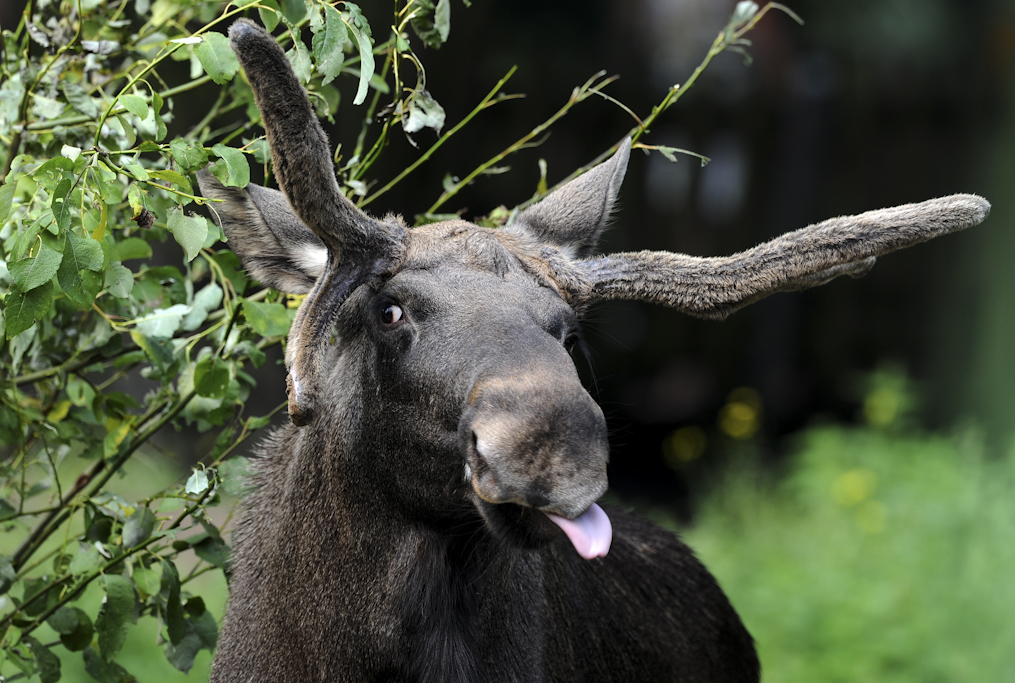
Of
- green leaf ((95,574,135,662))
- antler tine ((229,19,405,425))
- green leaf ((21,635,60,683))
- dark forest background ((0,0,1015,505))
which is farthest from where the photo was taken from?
dark forest background ((0,0,1015,505))

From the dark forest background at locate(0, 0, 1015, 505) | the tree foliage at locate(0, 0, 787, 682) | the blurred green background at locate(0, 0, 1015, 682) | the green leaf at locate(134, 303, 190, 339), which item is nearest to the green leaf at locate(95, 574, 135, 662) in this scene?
the tree foliage at locate(0, 0, 787, 682)

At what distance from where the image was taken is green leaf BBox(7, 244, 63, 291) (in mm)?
2062

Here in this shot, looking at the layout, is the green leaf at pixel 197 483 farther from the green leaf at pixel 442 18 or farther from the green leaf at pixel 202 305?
the green leaf at pixel 442 18

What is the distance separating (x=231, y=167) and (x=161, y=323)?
657 millimetres

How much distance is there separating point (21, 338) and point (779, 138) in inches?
241

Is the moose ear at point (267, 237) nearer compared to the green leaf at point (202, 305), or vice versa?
the moose ear at point (267, 237)

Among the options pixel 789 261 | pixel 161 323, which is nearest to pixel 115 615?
pixel 161 323

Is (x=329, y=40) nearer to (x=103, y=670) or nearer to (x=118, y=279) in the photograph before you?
(x=118, y=279)

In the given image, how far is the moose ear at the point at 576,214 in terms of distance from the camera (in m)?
2.59

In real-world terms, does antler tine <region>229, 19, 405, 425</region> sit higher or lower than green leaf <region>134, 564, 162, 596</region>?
higher

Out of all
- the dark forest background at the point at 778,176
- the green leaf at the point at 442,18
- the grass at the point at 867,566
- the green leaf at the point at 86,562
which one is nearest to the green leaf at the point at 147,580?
the green leaf at the point at 86,562

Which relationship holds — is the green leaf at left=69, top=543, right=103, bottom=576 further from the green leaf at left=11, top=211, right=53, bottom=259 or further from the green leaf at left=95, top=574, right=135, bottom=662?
the green leaf at left=11, top=211, right=53, bottom=259

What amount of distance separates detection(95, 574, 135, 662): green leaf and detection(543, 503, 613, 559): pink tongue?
117cm

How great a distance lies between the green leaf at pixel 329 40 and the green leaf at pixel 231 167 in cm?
27
